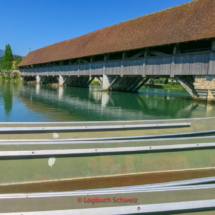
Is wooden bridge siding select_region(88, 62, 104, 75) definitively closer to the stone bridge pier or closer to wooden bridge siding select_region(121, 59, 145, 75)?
wooden bridge siding select_region(121, 59, 145, 75)

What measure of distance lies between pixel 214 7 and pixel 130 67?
6.33m

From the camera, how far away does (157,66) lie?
13344mm

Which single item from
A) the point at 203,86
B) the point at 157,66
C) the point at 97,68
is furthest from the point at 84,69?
the point at 203,86

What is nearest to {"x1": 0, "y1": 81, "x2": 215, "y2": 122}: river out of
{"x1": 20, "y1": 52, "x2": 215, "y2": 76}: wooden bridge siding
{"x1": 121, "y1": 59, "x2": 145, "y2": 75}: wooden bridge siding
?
{"x1": 20, "y1": 52, "x2": 215, "y2": 76}: wooden bridge siding

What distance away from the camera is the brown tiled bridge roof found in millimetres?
11031

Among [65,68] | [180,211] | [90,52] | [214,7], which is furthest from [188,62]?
[65,68]

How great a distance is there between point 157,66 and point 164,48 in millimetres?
2384

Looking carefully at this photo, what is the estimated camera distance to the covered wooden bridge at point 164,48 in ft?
36.1

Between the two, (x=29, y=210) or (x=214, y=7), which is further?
(x=214, y=7)

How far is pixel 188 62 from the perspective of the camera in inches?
456

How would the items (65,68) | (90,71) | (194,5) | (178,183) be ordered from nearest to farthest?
(178,183)
(194,5)
(90,71)
(65,68)

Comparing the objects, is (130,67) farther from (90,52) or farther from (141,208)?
(141,208)

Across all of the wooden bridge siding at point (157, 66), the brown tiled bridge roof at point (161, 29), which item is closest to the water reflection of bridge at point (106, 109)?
the wooden bridge siding at point (157, 66)

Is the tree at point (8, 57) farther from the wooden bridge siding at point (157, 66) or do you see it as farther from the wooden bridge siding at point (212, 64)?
the wooden bridge siding at point (212, 64)
